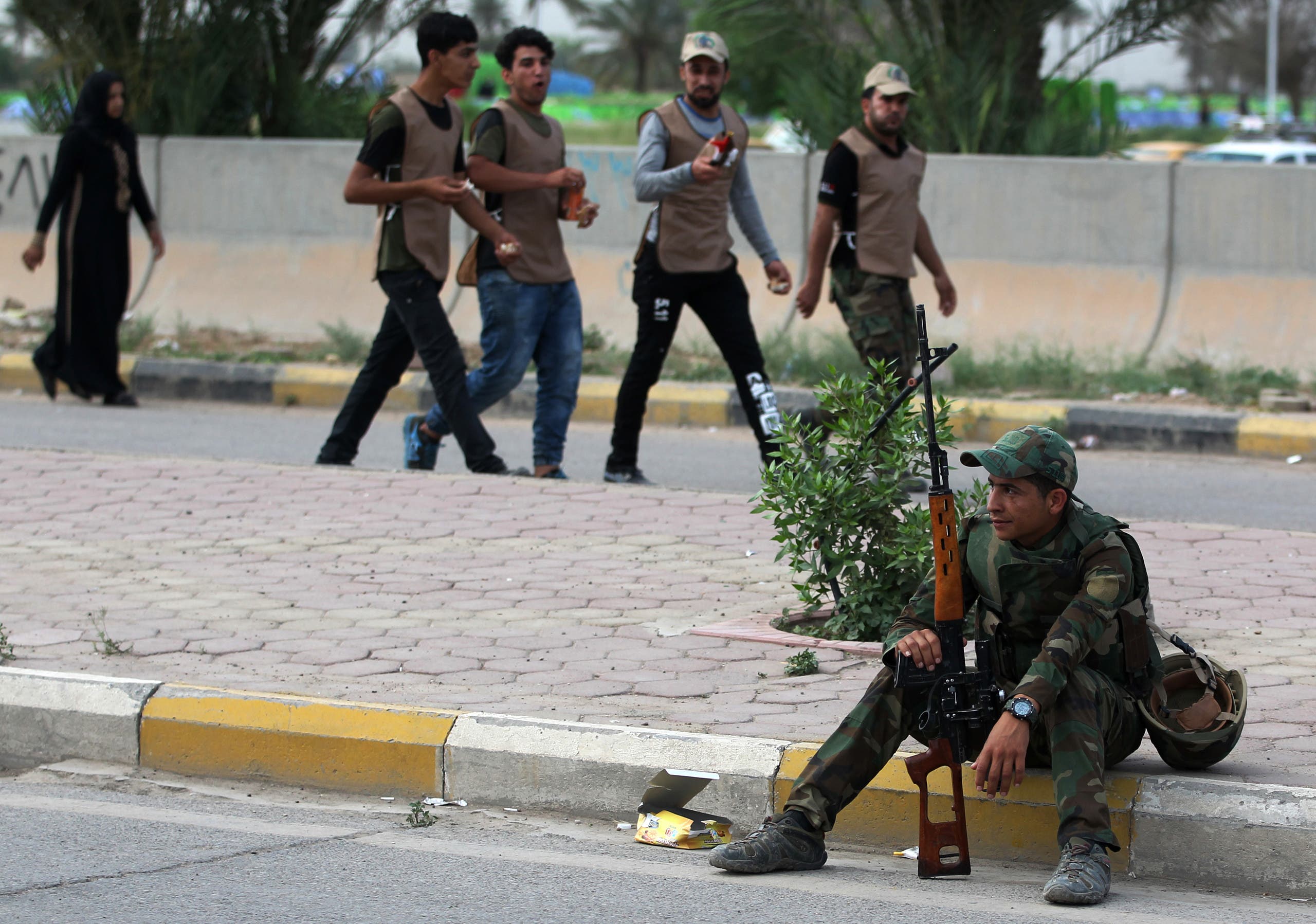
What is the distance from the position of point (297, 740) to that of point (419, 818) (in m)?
0.45

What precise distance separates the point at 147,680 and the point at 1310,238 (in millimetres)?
7462

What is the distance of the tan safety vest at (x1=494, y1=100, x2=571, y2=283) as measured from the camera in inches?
301

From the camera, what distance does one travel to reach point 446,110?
7.81m

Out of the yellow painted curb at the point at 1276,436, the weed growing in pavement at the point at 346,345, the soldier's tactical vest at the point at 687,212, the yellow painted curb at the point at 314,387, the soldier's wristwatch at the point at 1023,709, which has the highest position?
the soldier's tactical vest at the point at 687,212

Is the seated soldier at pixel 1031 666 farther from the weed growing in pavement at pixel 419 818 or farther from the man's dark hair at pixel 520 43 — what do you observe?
the man's dark hair at pixel 520 43

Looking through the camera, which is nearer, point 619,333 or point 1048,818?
point 1048,818

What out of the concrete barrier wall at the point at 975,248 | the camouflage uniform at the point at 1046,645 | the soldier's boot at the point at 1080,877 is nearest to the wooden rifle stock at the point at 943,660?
the camouflage uniform at the point at 1046,645

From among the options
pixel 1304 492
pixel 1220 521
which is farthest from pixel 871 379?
pixel 1304 492

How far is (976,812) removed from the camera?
13.5ft

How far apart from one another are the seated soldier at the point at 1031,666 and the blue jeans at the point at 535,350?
3.86 m

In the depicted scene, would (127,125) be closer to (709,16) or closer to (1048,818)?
(709,16)

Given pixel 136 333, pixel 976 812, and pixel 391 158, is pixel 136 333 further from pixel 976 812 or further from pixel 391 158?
pixel 976 812

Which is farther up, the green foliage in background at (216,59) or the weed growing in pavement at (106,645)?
the green foliage in background at (216,59)

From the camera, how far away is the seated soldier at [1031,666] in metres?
3.79
